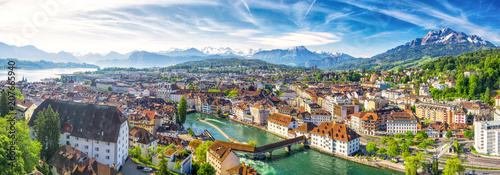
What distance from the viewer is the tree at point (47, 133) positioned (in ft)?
41.3

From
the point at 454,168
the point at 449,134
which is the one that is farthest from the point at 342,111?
the point at 454,168

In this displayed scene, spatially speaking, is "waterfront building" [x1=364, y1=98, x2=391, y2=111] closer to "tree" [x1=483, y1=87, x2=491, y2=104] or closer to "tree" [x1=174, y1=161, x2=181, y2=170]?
"tree" [x1=483, y1=87, x2=491, y2=104]

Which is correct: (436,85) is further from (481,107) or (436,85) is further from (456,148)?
(456,148)

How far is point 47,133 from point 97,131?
1.81 meters

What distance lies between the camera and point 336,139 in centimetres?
1998

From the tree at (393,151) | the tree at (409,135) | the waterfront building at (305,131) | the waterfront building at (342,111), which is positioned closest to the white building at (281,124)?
the waterfront building at (305,131)

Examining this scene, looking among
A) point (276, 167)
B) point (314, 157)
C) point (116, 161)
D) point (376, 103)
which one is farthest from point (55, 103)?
point (376, 103)

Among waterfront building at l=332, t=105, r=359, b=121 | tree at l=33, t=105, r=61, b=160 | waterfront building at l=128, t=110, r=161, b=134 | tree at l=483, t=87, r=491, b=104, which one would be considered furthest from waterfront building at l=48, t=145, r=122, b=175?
tree at l=483, t=87, r=491, b=104

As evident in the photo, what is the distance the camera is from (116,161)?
1341cm

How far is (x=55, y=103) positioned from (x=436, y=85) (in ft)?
135

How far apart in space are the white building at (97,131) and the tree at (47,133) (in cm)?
118

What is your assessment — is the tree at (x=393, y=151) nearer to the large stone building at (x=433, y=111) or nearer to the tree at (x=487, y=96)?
the large stone building at (x=433, y=111)

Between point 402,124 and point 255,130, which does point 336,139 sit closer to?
point 402,124

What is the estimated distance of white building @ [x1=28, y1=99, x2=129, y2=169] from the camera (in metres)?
13.5
